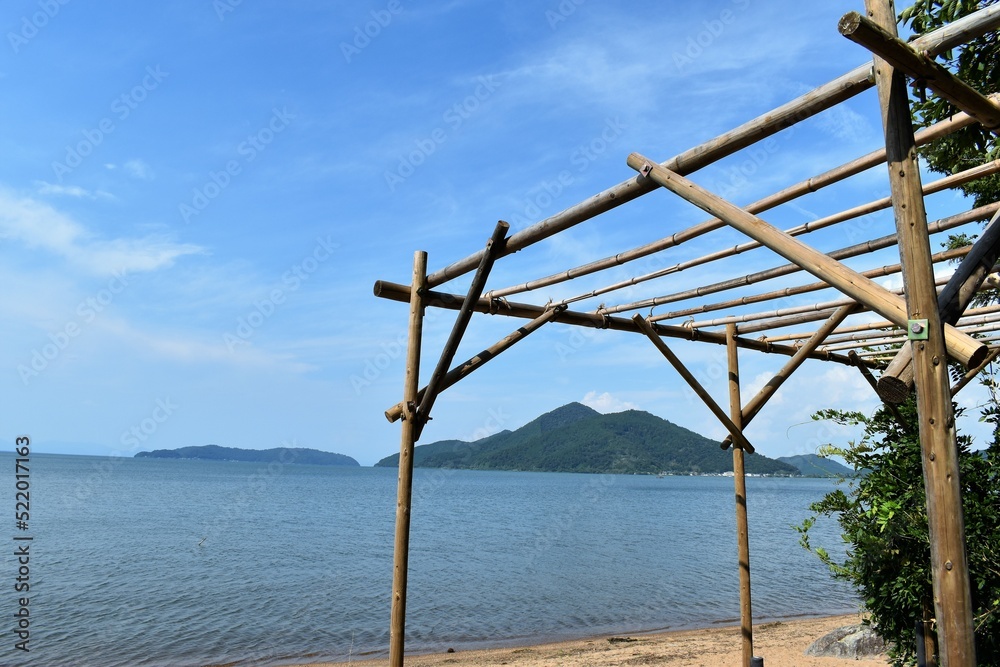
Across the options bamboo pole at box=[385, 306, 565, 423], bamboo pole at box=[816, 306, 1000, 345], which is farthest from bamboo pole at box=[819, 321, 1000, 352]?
bamboo pole at box=[385, 306, 565, 423]

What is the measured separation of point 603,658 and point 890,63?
33.0ft

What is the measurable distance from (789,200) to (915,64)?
4.49ft

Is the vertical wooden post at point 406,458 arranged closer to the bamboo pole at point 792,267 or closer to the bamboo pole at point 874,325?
the bamboo pole at point 792,267

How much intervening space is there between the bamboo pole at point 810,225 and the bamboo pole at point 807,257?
2.23 feet

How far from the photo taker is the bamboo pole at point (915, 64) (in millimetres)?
1904

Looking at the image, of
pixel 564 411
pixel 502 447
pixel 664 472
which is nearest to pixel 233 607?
pixel 664 472

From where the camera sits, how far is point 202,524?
1281 inches

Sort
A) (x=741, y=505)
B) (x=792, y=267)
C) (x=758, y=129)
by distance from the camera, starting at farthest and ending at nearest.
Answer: (x=741, y=505) → (x=792, y=267) → (x=758, y=129)

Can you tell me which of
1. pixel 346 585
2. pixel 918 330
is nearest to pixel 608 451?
pixel 346 585

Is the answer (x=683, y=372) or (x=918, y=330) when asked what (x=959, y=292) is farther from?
(x=683, y=372)

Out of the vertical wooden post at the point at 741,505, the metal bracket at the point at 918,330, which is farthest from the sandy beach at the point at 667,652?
the metal bracket at the point at 918,330

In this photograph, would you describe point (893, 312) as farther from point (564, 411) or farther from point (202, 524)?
point (564, 411)

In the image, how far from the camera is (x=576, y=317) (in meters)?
5.12

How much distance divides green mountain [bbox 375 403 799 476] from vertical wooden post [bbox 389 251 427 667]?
5025 inches
